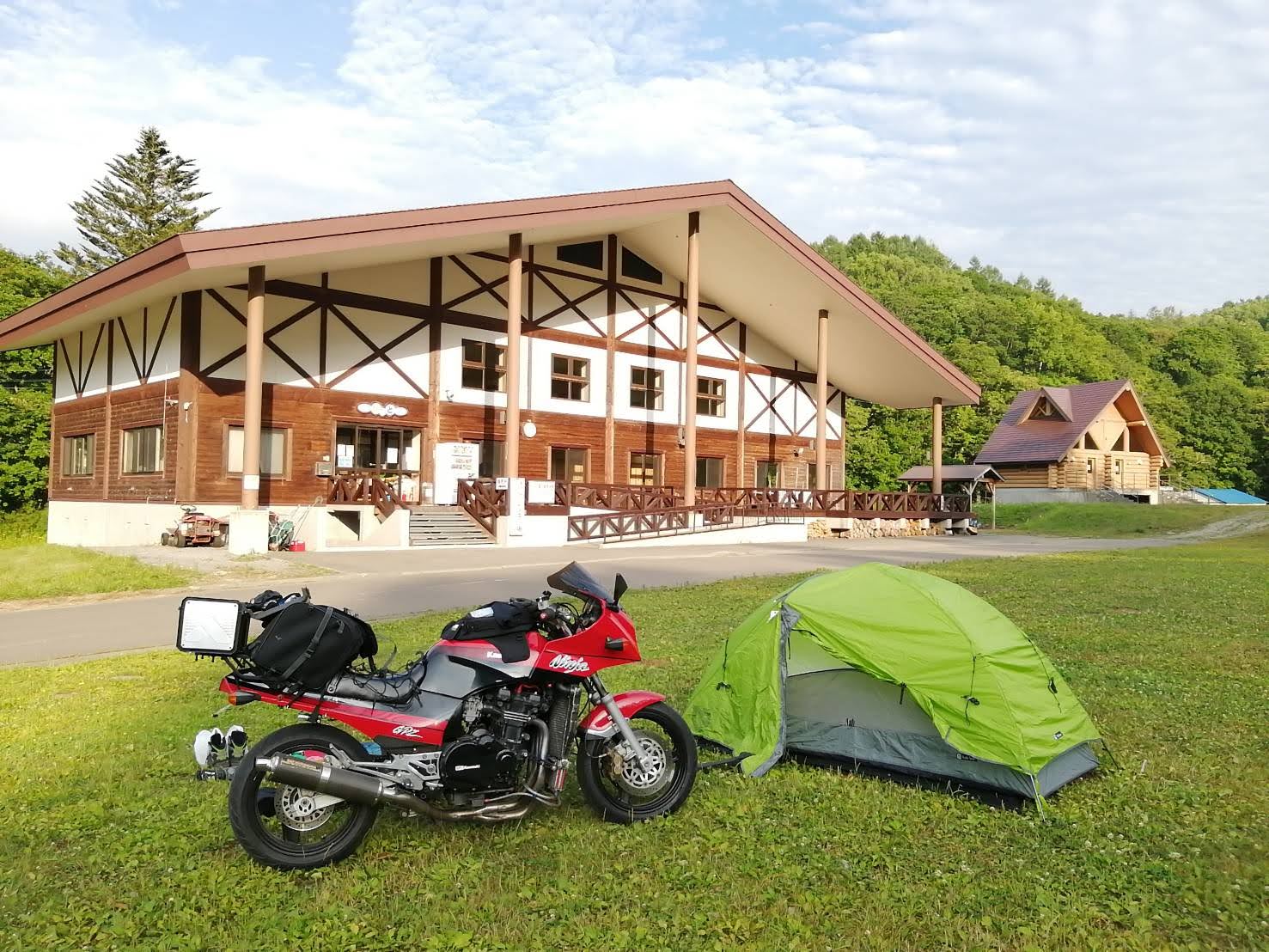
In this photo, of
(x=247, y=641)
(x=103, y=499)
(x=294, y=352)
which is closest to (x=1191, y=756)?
(x=247, y=641)

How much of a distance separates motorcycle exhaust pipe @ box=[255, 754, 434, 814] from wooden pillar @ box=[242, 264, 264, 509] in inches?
613

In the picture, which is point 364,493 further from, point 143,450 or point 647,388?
point 647,388

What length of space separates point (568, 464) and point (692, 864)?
23155 millimetres

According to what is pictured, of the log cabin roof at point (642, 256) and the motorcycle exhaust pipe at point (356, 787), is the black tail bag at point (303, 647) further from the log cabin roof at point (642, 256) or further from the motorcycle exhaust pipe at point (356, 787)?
the log cabin roof at point (642, 256)

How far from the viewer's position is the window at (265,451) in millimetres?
20688

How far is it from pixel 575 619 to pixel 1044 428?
44.3 m

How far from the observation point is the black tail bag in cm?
363

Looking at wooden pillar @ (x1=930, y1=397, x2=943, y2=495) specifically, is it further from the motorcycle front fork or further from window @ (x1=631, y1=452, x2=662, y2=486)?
the motorcycle front fork

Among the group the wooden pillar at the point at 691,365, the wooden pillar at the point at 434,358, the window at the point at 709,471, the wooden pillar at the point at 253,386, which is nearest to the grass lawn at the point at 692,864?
the wooden pillar at the point at 253,386

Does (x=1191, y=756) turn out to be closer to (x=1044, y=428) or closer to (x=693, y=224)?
(x=693, y=224)

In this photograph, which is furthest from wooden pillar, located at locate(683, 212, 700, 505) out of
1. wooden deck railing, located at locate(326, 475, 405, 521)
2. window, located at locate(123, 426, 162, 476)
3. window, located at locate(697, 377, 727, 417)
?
window, located at locate(123, 426, 162, 476)

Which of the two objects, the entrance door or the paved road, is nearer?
the paved road

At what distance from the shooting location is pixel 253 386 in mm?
18062

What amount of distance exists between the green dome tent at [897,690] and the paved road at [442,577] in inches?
248
